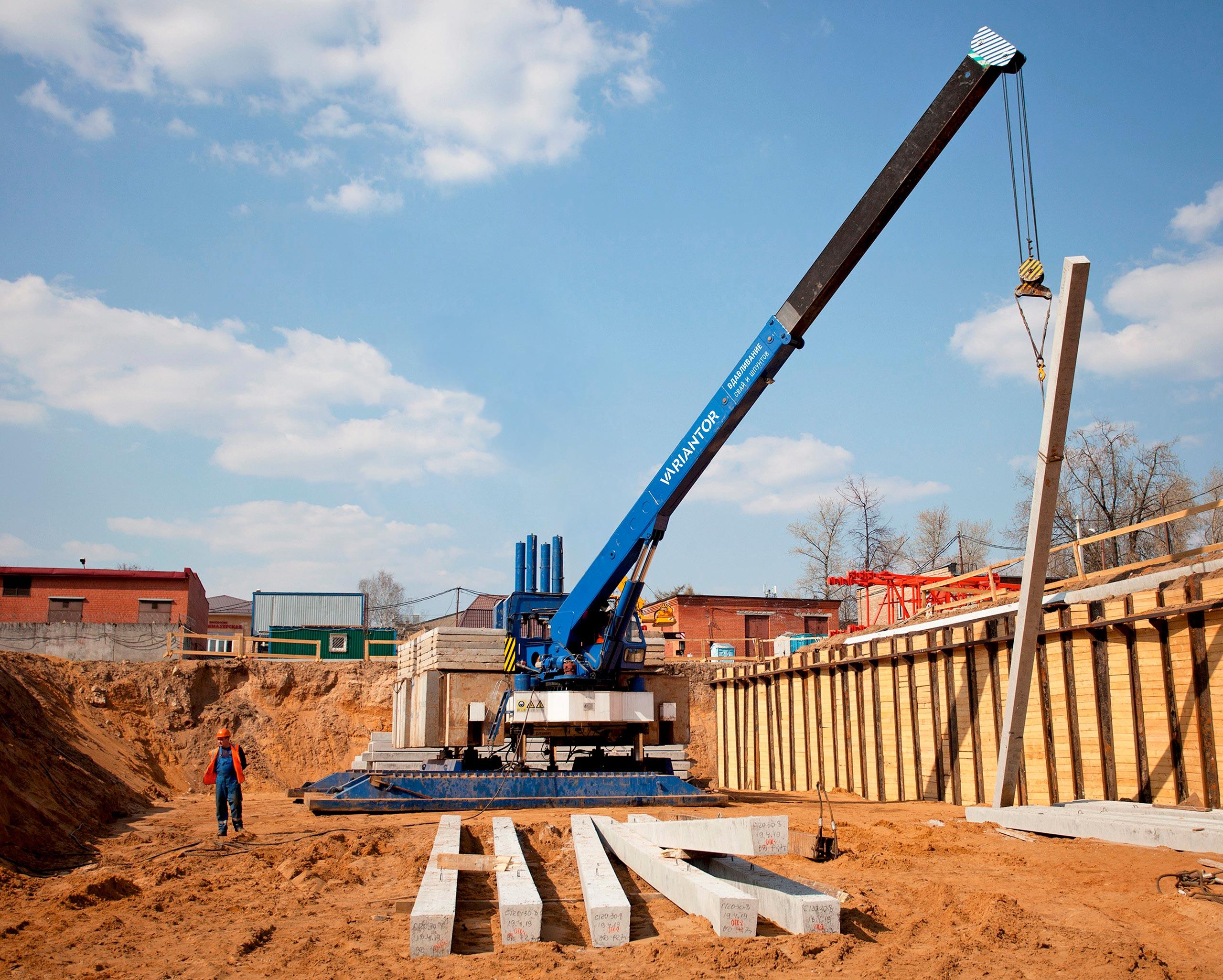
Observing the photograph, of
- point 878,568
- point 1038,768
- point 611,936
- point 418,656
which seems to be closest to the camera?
point 611,936

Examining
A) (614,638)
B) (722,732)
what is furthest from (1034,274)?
(722,732)

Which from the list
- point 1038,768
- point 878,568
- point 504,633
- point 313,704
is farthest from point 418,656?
point 878,568

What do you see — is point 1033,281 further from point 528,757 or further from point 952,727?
point 528,757

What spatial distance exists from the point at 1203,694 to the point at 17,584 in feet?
136

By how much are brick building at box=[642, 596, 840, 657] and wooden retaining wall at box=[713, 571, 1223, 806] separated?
2546 centimetres

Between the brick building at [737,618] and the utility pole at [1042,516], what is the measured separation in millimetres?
32462

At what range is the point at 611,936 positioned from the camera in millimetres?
5793

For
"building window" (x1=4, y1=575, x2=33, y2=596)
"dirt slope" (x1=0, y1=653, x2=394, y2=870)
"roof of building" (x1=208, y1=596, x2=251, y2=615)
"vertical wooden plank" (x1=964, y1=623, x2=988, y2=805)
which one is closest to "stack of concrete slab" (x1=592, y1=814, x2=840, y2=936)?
"vertical wooden plank" (x1=964, y1=623, x2=988, y2=805)

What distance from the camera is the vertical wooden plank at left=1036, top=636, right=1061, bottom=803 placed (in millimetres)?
10781

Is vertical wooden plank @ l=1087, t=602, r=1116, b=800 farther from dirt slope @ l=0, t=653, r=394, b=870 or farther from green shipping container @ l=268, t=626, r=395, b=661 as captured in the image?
green shipping container @ l=268, t=626, r=395, b=661

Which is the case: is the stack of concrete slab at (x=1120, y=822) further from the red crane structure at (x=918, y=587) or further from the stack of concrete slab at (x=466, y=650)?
the red crane structure at (x=918, y=587)

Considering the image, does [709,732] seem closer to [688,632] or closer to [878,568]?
[688,632]

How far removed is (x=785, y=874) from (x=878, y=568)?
47.1 metres

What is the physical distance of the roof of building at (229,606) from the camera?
70688 mm
